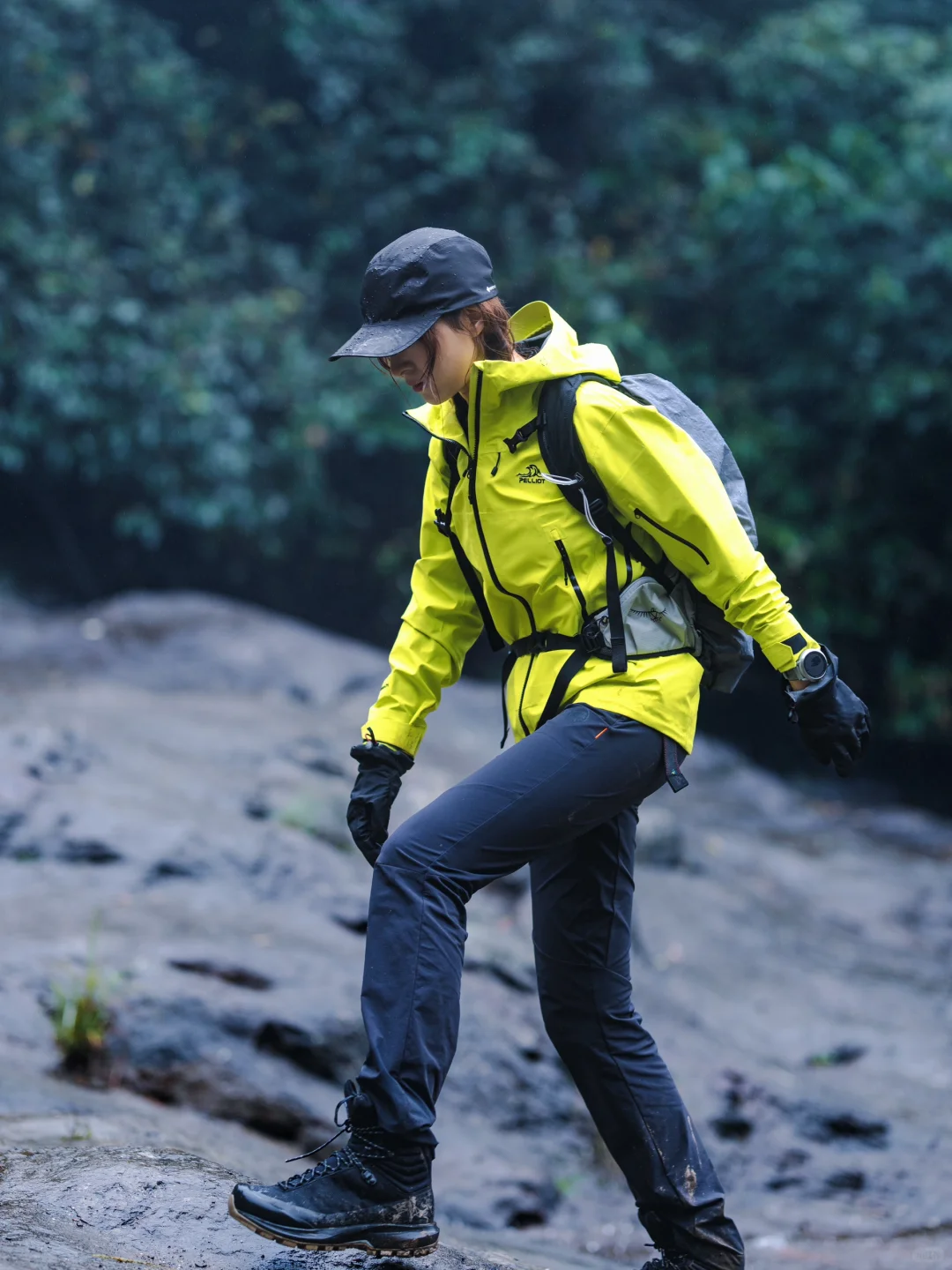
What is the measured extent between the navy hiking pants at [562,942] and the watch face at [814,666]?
31 centimetres

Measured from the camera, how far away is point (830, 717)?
7.86 ft

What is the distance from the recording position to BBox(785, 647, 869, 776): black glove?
239cm

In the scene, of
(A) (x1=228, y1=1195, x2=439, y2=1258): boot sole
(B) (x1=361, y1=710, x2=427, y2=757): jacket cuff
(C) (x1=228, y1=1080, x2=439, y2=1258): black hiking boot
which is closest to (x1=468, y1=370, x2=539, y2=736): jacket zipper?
(B) (x1=361, y1=710, x2=427, y2=757): jacket cuff

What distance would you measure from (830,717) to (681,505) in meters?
0.47

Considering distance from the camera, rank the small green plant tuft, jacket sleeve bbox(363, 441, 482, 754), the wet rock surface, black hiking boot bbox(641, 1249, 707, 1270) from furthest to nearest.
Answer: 1. the small green plant tuft
2. the wet rock surface
3. jacket sleeve bbox(363, 441, 482, 754)
4. black hiking boot bbox(641, 1249, 707, 1270)

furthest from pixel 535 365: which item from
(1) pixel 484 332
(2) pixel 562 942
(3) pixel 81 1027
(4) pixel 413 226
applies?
(4) pixel 413 226

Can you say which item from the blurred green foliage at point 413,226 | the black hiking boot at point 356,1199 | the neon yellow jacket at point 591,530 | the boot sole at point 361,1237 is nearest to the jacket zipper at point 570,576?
the neon yellow jacket at point 591,530

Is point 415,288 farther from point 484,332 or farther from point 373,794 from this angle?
point 373,794

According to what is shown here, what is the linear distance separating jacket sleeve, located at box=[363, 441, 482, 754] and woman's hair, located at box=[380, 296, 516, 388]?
0.80ft

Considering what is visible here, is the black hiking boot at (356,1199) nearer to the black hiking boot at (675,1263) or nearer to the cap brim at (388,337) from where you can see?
the black hiking boot at (675,1263)

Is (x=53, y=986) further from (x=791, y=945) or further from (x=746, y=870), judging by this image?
(x=746, y=870)

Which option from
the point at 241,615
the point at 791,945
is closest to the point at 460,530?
the point at 791,945

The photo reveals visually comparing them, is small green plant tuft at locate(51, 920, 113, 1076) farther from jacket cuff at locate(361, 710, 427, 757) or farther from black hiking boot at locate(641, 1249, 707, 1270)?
black hiking boot at locate(641, 1249, 707, 1270)

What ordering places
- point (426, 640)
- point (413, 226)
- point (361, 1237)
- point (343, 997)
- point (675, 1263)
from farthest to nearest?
point (413, 226) → point (343, 997) → point (426, 640) → point (675, 1263) → point (361, 1237)
